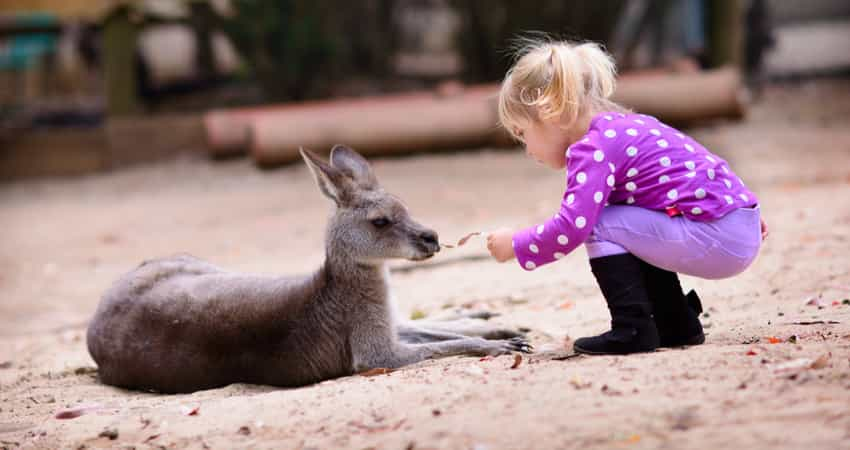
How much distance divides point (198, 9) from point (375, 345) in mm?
9329

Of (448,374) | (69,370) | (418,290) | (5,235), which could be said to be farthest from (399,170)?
(448,374)

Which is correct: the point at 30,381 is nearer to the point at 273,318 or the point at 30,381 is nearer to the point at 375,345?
the point at 273,318

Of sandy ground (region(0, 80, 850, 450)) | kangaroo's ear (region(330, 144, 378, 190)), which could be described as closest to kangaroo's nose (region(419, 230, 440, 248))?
kangaroo's ear (region(330, 144, 378, 190))

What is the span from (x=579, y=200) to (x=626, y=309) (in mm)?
429

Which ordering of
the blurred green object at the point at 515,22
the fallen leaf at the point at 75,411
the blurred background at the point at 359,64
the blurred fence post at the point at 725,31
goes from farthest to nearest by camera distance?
the blurred green object at the point at 515,22
the blurred fence post at the point at 725,31
the blurred background at the point at 359,64
the fallen leaf at the point at 75,411

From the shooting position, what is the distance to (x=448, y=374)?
3715mm

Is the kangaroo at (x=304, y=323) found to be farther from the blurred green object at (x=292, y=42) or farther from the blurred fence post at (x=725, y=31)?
the blurred fence post at (x=725, y=31)

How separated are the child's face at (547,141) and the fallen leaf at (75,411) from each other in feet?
6.25

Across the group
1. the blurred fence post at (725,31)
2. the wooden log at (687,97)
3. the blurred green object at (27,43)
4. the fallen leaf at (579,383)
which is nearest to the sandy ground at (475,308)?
the fallen leaf at (579,383)

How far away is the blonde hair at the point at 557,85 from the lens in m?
3.73

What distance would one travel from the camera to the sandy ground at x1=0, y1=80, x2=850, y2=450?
2973mm

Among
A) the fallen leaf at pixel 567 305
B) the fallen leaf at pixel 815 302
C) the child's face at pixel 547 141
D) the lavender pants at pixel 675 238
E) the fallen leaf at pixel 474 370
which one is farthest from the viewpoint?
the fallen leaf at pixel 567 305

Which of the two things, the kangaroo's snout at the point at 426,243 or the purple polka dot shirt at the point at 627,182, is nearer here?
the purple polka dot shirt at the point at 627,182

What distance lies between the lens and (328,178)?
4.55m
